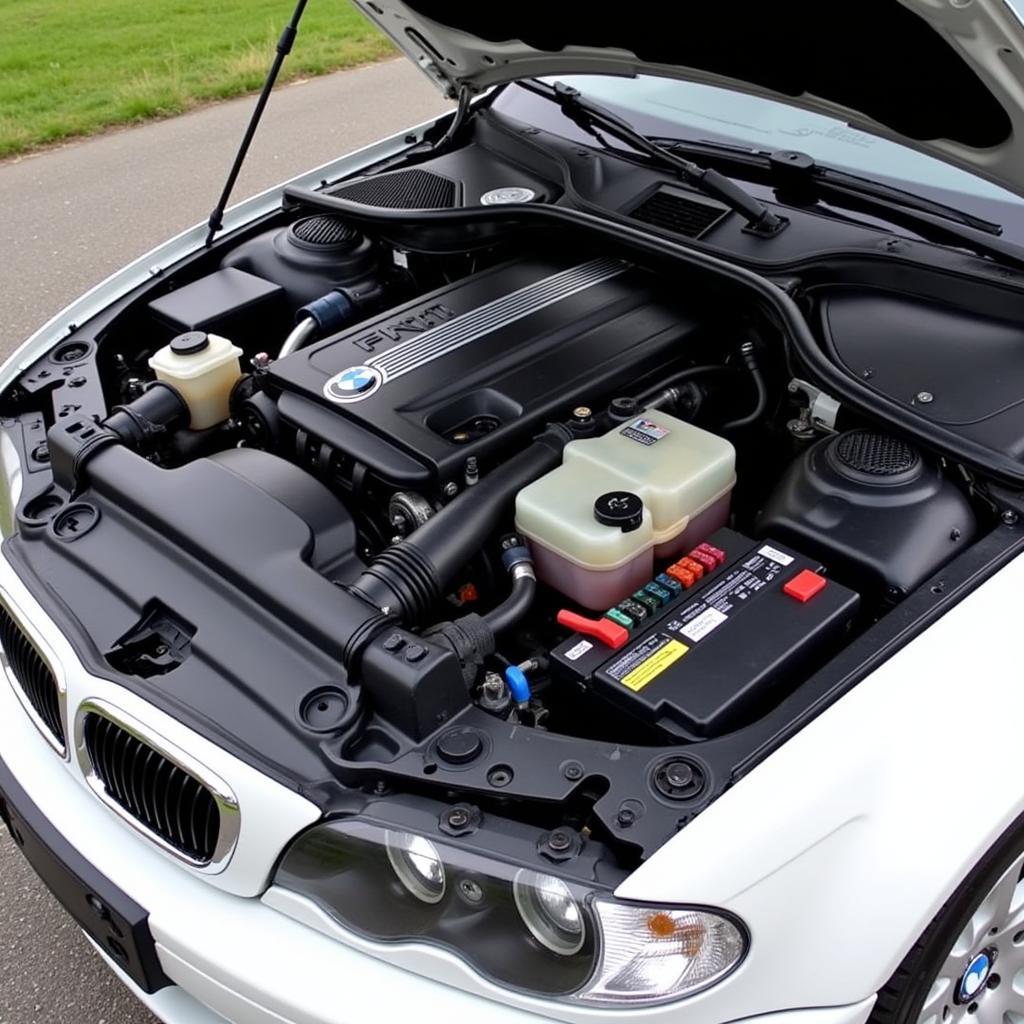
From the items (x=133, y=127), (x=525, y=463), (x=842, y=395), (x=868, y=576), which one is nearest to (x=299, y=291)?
(x=525, y=463)

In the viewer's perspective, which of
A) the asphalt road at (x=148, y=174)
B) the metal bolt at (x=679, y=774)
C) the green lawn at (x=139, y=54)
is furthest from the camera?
the green lawn at (x=139, y=54)

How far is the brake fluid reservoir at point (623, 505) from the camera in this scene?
182cm

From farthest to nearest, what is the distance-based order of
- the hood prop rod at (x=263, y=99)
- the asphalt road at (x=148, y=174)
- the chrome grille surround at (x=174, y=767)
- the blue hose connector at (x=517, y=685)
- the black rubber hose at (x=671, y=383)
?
the asphalt road at (x=148, y=174)
the hood prop rod at (x=263, y=99)
the black rubber hose at (x=671, y=383)
the blue hose connector at (x=517, y=685)
the chrome grille surround at (x=174, y=767)

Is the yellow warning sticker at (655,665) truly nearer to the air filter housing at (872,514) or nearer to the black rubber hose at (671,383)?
the air filter housing at (872,514)

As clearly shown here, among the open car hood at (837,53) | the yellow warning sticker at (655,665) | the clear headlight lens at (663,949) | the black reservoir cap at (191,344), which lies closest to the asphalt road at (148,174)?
the black reservoir cap at (191,344)

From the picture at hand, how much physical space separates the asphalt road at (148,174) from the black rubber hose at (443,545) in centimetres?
355

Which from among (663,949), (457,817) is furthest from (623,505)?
(663,949)

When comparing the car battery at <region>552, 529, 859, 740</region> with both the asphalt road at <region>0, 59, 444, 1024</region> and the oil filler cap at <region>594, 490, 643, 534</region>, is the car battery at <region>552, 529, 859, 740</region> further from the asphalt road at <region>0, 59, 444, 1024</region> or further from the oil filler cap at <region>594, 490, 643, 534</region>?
the asphalt road at <region>0, 59, 444, 1024</region>

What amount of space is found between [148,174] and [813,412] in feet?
19.3

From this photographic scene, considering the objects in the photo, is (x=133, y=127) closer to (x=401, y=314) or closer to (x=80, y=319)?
(x=80, y=319)

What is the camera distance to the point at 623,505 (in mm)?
1828

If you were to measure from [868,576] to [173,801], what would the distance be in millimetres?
1178

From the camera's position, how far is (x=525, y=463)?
6.63 feet

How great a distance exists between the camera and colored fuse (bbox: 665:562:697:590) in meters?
1.82
